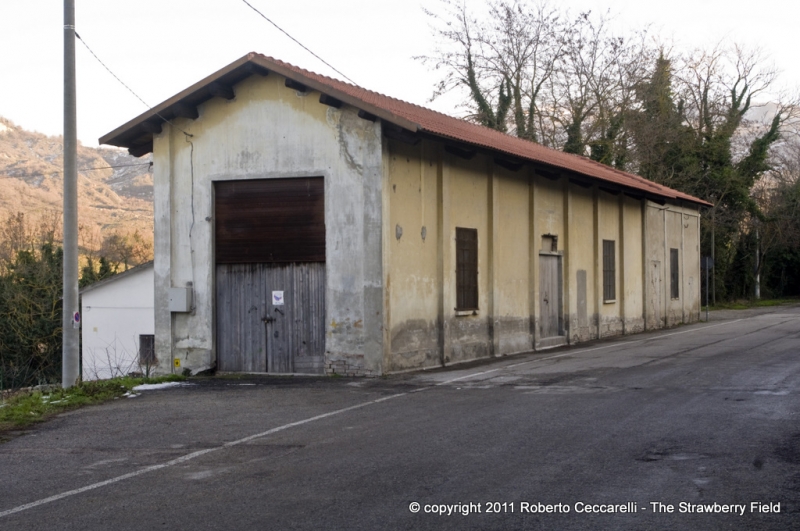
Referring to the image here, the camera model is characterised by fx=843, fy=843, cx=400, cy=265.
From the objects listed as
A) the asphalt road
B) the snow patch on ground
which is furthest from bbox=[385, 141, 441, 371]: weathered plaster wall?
the snow patch on ground

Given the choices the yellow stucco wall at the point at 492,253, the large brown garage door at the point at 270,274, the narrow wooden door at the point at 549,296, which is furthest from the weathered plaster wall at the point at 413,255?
the narrow wooden door at the point at 549,296

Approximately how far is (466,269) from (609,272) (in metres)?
8.80

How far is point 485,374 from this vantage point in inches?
567

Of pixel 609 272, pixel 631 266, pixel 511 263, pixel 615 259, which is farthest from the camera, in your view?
pixel 631 266

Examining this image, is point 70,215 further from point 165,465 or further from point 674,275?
point 674,275

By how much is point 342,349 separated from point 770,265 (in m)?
44.7

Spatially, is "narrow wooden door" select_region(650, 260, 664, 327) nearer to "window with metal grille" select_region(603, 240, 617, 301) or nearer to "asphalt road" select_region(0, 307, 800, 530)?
"window with metal grille" select_region(603, 240, 617, 301)

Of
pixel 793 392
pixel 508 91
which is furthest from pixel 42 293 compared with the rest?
pixel 793 392

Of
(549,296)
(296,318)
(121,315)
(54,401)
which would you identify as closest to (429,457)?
(54,401)

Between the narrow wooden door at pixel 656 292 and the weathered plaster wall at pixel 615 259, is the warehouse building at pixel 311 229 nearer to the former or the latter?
the weathered plaster wall at pixel 615 259

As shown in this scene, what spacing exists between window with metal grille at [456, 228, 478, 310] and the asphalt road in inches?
174

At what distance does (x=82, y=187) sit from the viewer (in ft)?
357

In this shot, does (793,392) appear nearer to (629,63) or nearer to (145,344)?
(145,344)

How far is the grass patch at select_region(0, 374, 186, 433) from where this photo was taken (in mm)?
10555
